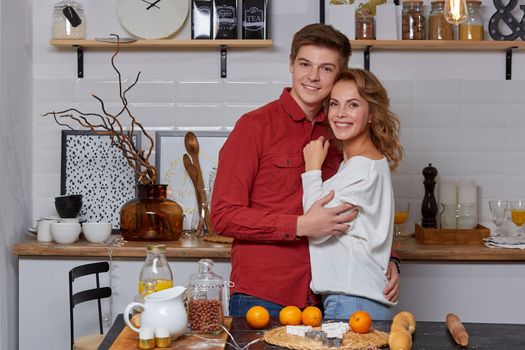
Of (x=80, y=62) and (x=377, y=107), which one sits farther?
(x=80, y=62)

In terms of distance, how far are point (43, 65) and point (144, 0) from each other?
62 centimetres

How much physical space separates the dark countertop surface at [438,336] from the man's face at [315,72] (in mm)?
795

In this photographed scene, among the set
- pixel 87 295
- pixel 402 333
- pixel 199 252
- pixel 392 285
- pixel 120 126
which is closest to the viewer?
pixel 402 333

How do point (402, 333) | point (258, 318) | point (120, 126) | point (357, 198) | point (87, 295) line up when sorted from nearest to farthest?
point (402, 333), point (258, 318), point (357, 198), point (87, 295), point (120, 126)

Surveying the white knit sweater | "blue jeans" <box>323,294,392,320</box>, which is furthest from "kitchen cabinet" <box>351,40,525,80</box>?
"blue jeans" <box>323,294,392,320</box>

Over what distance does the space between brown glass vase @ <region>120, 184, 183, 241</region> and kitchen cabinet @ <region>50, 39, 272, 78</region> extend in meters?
0.72

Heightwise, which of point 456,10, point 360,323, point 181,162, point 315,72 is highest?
point 456,10

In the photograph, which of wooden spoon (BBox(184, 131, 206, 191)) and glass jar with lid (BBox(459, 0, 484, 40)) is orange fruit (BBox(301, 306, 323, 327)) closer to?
wooden spoon (BBox(184, 131, 206, 191))

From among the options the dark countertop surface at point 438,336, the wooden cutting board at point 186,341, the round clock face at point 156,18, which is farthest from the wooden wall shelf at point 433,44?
the wooden cutting board at point 186,341

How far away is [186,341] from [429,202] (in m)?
2.24

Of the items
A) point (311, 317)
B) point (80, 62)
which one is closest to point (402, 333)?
point (311, 317)

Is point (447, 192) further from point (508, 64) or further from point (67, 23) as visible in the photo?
point (67, 23)

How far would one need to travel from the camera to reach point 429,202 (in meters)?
4.36

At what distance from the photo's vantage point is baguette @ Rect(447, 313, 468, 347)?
237 cm
